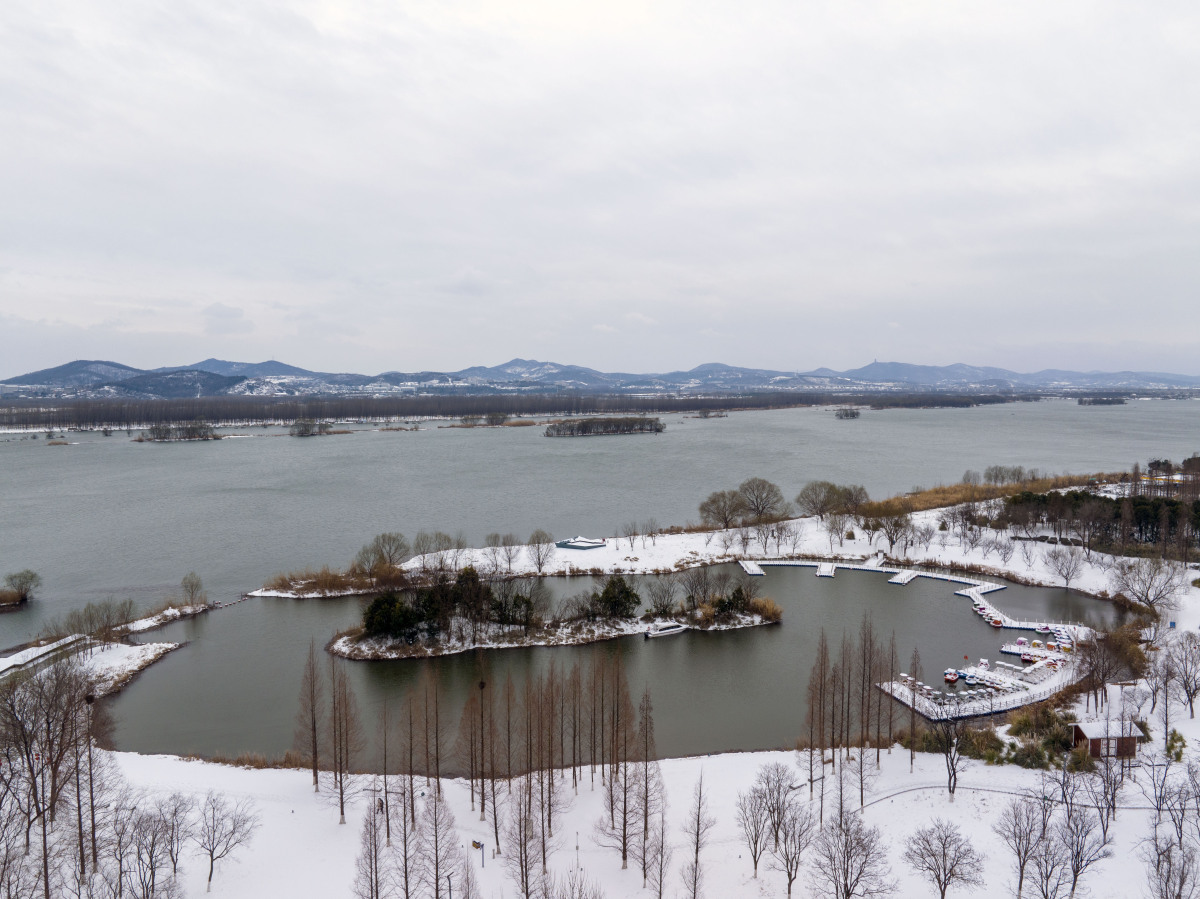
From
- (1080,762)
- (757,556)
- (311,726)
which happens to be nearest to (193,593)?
(311,726)

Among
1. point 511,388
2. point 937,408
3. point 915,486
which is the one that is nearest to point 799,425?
point 915,486

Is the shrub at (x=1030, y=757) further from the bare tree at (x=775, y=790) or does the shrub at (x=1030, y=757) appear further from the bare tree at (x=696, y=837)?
the bare tree at (x=696, y=837)

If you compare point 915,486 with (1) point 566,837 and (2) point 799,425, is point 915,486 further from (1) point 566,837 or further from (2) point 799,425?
(2) point 799,425

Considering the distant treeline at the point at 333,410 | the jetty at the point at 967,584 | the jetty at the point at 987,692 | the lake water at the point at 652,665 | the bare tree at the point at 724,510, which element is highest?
the distant treeline at the point at 333,410

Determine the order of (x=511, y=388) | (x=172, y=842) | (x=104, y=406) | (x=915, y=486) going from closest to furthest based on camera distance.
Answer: (x=172, y=842)
(x=915, y=486)
(x=104, y=406)
(x=511, y=388)

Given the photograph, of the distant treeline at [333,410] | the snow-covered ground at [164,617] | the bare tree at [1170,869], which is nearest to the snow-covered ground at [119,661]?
the snow-covered ground at [164,617]

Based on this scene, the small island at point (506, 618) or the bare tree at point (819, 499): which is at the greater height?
the bare tree at point (819, 499)

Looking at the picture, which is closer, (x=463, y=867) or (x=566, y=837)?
(x=463, y=867)
